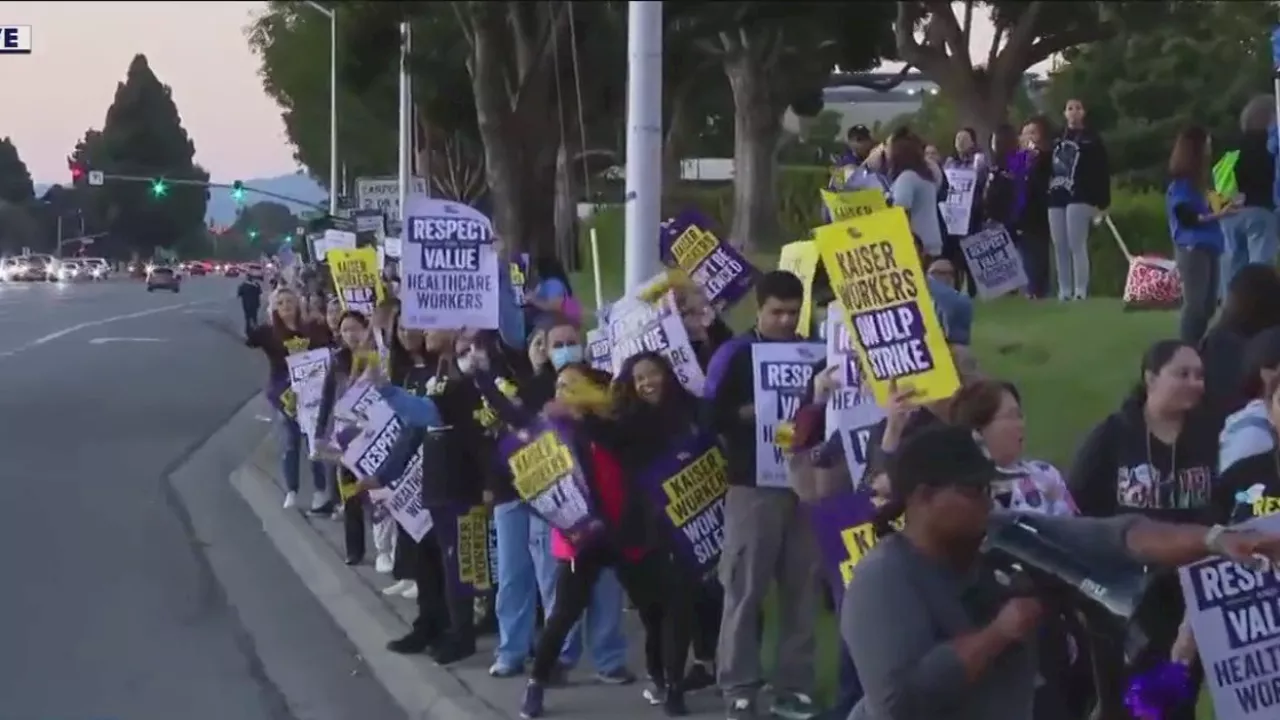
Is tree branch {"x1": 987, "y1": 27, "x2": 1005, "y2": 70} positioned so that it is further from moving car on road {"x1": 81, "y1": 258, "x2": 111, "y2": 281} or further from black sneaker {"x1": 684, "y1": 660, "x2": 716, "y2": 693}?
moving car on road {"x1": 81, "y1": 258, "x2": 111, "y2": 281}

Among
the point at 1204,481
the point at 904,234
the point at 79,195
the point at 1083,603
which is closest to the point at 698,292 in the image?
the point at 904,234

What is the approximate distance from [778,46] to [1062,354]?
3472mm

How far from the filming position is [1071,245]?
1611 cm

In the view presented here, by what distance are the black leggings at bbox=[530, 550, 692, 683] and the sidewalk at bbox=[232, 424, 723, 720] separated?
0.26 meters

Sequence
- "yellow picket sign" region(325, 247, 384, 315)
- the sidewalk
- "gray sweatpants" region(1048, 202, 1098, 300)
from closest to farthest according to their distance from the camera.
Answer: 1. the sidewalk
2. "yellow picket sign" region(325, 247, 384, 315)
3. "gray sweatpants" region(1048, 202, 1098, 300)

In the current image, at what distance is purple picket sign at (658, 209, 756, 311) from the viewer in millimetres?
10773

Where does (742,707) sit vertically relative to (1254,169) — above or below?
below

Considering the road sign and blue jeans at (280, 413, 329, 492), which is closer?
blue jeans at (280, 413, 329, 492)

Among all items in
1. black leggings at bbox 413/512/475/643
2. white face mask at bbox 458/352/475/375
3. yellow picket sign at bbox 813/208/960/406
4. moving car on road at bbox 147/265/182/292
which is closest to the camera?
yellow picket sign at bbox 813/208/960/406

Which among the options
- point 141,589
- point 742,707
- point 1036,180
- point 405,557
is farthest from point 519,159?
point 742,707

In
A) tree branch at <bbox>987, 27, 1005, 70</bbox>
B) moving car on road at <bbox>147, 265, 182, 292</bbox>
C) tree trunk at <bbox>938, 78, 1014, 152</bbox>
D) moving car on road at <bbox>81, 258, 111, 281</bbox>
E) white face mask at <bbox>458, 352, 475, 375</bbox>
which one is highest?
tree branch at <bbox>987, 27, 1005, 70</bbox>

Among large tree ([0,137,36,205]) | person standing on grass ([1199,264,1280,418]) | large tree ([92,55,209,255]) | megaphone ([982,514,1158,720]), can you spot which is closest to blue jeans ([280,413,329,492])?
person standing on grass ([1199,264,1280,418])

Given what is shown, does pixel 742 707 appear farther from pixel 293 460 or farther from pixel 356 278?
pixel 293 460

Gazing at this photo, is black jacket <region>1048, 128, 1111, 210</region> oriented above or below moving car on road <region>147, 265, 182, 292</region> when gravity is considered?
above
